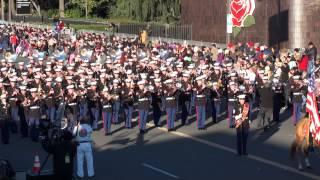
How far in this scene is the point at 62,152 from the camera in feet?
55.4

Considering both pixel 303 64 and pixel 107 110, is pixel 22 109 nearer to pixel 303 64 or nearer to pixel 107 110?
pixel 107 110

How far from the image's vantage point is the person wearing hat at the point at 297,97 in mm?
25984

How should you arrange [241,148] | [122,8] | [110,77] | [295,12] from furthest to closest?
[122,8], [295,12], [110,77], [241,148]

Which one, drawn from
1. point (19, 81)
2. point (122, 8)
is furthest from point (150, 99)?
point (122, 8)

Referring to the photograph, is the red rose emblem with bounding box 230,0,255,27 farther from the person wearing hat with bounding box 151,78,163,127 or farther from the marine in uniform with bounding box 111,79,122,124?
the marine in uniform with bounding box 111,79,122,124

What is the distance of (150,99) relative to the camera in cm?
2633

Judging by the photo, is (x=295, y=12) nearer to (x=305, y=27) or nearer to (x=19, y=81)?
(x=305, y=27)

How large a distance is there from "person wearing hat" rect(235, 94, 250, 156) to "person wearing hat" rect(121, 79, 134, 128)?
5461 mm

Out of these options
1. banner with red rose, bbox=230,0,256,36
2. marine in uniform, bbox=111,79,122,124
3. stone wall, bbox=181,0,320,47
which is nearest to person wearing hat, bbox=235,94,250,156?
marine in uniform, bbox=111,79,122,124

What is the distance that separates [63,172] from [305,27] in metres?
30.2

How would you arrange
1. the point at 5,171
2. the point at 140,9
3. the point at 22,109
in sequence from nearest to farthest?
1. the point at 5,171
2. the point at 22,109
3. the point at 140,9

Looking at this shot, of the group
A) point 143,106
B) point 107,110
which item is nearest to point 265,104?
point 143,106

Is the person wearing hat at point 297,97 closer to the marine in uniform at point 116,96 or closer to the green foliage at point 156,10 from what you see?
the marine in uniform at point 116,96

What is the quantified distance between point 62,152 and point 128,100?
30.6 feet
